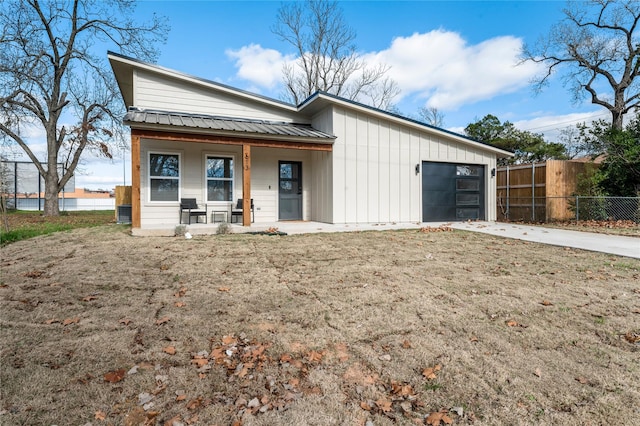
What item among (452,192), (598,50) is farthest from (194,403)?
(598,50)

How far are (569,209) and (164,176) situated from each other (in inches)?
558

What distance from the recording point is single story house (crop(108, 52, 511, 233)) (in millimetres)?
9430

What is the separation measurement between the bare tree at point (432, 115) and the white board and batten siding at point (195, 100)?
991 inches

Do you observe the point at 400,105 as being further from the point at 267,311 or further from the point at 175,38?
the point at 267,311

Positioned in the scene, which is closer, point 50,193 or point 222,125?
point 222,125

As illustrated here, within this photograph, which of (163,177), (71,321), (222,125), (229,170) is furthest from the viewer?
(229,170)

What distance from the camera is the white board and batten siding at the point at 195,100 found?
9883 millimetres

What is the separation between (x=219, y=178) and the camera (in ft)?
33.4

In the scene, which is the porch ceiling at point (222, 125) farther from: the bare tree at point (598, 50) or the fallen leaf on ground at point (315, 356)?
the bare tree at point (598, 50)

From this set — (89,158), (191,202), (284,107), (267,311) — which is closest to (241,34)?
(284,107)

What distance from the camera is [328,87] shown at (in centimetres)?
2412

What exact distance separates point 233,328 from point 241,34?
15.7 metres

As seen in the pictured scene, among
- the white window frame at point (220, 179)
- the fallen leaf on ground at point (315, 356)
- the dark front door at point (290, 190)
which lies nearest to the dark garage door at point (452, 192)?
the dark front door at point (290, 190)

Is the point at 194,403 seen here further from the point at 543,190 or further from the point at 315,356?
the point at 543,190
